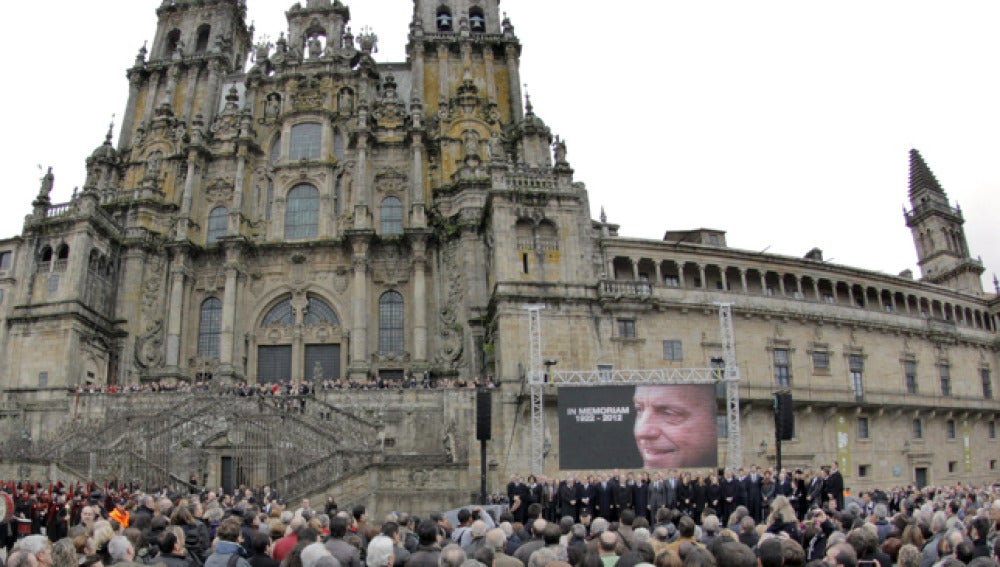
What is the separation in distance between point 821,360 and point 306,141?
3129cm

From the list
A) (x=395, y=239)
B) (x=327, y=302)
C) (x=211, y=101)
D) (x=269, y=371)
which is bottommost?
(x=269, y=371)

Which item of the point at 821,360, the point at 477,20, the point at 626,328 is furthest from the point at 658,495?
the point at 477,20

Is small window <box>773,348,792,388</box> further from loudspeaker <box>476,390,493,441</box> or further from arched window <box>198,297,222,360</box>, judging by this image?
arched window <box>198,297,222,360</box>

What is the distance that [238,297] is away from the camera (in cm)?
4397

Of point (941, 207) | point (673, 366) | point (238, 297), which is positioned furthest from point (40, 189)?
point (941, 207)

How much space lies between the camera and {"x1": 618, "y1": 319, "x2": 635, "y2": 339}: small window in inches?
1507

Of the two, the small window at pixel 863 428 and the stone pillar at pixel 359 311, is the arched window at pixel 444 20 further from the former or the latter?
the small window at pixel 863 428

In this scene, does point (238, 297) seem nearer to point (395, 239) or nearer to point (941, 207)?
point (395, 239)

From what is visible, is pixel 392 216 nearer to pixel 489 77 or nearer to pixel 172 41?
pixel 489 77

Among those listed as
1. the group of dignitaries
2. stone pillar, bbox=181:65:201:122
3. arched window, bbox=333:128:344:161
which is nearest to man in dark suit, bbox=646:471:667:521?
the group of dignitaries

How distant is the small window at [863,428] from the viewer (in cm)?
4194

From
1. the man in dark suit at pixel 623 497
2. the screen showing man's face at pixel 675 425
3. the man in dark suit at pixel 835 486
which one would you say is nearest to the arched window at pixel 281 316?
the screen showing man's face at pixel 675 425

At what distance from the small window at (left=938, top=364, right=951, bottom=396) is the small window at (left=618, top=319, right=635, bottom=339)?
2112cm

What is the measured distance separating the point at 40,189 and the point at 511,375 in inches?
1060
